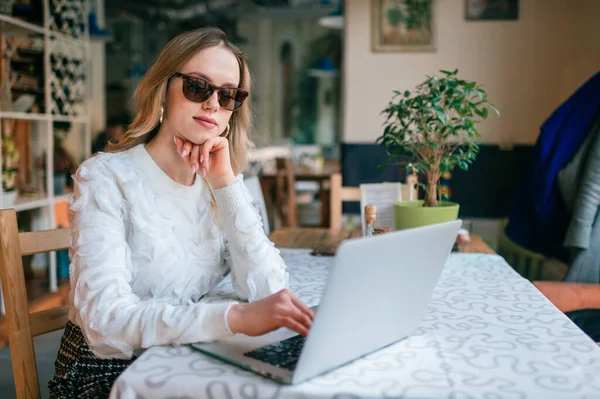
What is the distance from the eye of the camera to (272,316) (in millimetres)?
919

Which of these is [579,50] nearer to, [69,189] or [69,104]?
[69,104]

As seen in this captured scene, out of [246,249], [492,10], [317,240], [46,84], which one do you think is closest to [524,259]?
[492,10]

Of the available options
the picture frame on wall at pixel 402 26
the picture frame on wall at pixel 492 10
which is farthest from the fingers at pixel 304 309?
the picture frame on wall at pixel 492 10

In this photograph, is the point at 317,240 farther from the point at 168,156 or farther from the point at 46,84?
the point at 46,84

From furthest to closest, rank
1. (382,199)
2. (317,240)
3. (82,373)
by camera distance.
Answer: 1. (317,240)
2. (382,199)
3. (82,373)

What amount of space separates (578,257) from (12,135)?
357 cm

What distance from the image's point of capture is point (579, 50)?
11.0 feet

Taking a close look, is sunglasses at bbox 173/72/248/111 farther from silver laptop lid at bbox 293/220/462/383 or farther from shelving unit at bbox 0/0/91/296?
shelving unit at bbox 0/0/91/296

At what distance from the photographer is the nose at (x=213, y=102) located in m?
1.31

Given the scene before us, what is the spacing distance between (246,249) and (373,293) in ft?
1.79

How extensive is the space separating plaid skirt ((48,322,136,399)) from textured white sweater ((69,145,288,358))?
0.07 meters

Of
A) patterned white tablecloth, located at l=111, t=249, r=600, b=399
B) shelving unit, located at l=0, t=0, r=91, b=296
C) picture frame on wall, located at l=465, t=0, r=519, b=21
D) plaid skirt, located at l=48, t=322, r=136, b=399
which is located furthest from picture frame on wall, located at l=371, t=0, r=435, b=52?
plaid skirt, located at l=48, t=322, r=136, b=399

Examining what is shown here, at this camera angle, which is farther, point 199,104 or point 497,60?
point 497,60

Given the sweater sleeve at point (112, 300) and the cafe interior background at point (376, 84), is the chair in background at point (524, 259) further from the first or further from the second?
the sweater sleeve at point (112, 300)
